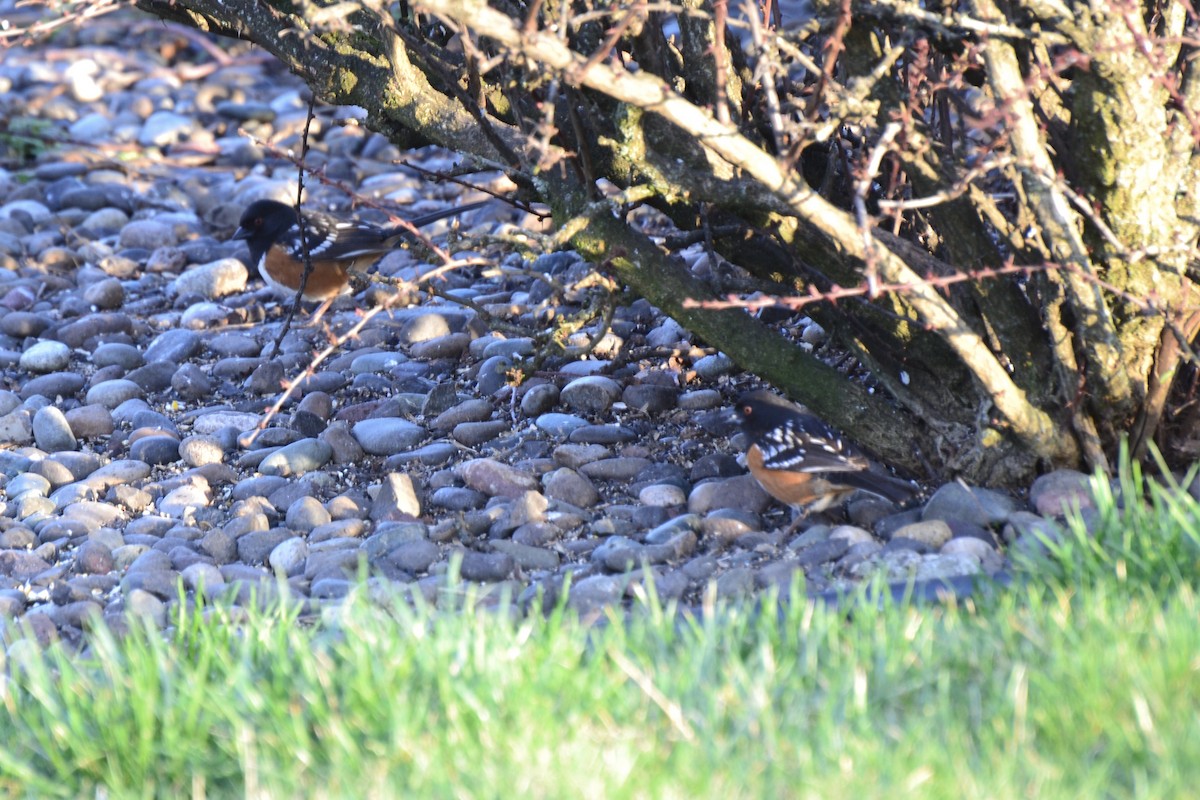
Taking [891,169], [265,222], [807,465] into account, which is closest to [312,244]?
[265,222]

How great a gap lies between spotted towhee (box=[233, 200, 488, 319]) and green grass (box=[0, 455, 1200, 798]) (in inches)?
151

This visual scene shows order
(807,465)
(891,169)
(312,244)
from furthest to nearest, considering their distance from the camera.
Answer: (312,244), (891,169), (807,465)

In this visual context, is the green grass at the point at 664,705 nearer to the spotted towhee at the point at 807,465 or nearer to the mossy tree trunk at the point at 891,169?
the mossy tree trunk at the point at 891,169

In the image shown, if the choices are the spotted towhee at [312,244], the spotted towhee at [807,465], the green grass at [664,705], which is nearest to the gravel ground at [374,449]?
the spotted towhee at [807,465]

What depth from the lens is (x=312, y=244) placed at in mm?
6766

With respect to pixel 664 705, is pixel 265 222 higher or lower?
higher

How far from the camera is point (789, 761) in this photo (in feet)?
7.91

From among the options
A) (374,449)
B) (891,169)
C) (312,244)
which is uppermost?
(891,169)

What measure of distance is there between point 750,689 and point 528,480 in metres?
2.14

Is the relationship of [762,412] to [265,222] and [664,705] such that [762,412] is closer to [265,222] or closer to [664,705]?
[664,705]

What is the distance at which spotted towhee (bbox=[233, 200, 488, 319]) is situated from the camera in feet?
22.1

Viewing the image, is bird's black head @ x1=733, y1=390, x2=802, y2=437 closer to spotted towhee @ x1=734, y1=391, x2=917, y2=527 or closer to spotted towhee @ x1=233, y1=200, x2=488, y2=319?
spotted towhee @ x1=734, y1=391, x2=917, y2=527

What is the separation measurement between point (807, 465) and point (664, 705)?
1801mm

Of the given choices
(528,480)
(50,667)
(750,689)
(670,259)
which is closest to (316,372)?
(528,480)
